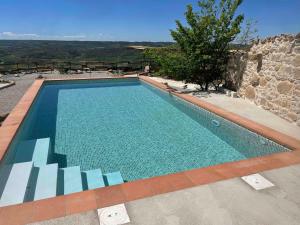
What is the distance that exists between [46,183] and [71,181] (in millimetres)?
330

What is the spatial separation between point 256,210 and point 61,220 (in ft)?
6.24

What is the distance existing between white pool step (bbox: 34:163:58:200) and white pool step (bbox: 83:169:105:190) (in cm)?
47

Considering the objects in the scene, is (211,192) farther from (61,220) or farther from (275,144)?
A: (275,144)

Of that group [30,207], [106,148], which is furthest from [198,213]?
[106,148]

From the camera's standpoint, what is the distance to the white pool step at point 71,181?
317 centimetres

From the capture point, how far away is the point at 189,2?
7980 mm

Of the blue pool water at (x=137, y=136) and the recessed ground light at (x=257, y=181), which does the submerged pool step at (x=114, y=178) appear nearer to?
the blue pool water at (x=137, y=136)

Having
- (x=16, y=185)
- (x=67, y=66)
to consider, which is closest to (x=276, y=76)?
(x=16, y=185)

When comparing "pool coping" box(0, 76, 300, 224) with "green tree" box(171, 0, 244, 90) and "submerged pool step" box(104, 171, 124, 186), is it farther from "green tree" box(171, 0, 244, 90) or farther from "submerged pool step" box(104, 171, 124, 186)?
"green tree" box(171, 0, 244, 90)

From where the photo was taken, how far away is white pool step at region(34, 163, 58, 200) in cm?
292

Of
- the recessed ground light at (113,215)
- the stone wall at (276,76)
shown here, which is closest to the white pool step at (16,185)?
the recessed ground light at (113,215)

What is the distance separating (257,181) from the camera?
9.57ft

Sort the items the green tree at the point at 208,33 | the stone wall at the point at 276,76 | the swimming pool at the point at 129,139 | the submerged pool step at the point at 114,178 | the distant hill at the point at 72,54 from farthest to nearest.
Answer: the distant hill at the point at 72,54 < the green tree at the point at 208,33 < the stone wall at the point at 276,76 < the swimming pool at the point at 129,139 < the submerged pool step at the point at 114,178

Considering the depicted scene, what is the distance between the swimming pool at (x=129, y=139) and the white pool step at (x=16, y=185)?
0.25 feet
